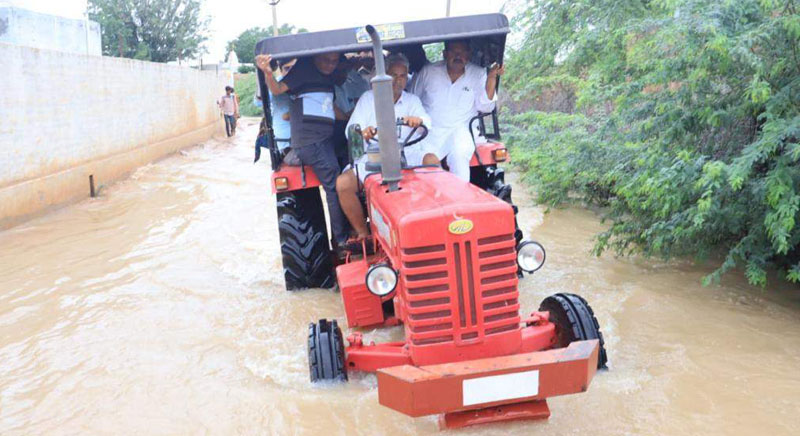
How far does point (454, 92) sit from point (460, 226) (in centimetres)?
223

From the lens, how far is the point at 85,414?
173 inches

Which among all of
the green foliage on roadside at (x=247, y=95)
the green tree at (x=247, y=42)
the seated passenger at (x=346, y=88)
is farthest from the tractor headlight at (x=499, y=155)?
the green tree at (x=247, y=42)

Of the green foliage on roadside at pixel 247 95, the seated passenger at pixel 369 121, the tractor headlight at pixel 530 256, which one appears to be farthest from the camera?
the green foliage on roadside at pixel 247 95

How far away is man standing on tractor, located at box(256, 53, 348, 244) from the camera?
18.3ft

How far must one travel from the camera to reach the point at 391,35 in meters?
4.91

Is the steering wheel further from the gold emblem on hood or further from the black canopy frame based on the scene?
the gold emblem on hood

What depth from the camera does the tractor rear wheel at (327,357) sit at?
4.18m

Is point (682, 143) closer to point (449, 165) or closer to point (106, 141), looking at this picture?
point (449, 165)

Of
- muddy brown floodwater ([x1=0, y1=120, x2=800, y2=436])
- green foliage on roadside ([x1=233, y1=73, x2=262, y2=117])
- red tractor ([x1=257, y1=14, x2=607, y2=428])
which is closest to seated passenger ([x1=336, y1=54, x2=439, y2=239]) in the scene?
red tractor ([x1=257, y1=14, x2=607, y2=428])

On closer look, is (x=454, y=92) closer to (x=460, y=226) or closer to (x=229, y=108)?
(x=460, y=226)

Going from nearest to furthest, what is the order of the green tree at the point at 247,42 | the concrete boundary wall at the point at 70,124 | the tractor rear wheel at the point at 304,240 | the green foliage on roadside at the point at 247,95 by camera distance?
the tractor rear wheel at the point at 304,240 < the concrete boundary wall at the point at 70,124 < the green foliage on roadside at the point at 247,95 < the green tree at the point at 247,42

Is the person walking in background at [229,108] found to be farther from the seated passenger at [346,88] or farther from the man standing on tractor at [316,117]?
the man standing on tractor at [316,117]

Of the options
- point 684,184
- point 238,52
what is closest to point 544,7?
point 684,184

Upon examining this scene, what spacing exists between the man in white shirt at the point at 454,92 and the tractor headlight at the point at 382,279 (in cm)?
181
